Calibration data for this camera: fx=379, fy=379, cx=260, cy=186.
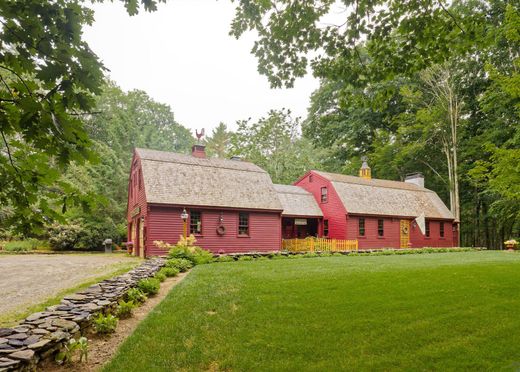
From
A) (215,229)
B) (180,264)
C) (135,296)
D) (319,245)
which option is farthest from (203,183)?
(135,296)

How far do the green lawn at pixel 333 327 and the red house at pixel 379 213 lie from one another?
16.4m

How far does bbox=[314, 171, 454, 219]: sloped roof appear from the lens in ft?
88.4

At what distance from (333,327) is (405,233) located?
24.5 metres

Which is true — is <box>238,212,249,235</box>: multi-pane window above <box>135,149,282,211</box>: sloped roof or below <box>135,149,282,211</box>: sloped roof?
below

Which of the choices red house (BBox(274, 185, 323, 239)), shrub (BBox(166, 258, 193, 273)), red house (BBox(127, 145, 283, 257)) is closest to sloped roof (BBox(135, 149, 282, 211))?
red house (BBox(127, 145, 283, 257))

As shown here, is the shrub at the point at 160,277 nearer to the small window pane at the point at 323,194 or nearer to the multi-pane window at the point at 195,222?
the multi-pane window at the point at 195,222

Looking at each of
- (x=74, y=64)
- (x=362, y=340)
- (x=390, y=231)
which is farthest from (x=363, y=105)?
(x=390, y=231)

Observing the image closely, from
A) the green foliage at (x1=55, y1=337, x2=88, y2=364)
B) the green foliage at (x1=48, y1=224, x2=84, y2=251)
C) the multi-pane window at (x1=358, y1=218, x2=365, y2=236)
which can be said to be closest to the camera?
the green foliage at (x1=55, y1=337, x2=88, y2=364)

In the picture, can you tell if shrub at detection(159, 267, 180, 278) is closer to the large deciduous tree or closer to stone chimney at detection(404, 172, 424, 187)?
the large deciduous tree

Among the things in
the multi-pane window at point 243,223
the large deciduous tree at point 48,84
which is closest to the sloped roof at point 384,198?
the multi-pane window at point 243,223

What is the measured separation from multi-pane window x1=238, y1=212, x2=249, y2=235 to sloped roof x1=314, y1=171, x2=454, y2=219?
739 cm

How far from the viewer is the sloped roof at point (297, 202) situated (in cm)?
2638

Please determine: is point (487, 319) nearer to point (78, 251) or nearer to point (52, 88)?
point (52, 88)

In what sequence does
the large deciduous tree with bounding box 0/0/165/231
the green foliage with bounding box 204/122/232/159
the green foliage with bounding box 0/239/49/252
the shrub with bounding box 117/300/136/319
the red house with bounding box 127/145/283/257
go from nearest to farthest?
the large deciduous tree with bounding box 0/0/165/231 → the shrub with bounding box 117/300/136/319 → the red house with bounding box 127/145/283/257 → the green foliage with bounding box 0/239/49/252 → the green foliage with bounding box 204/122/232/159
